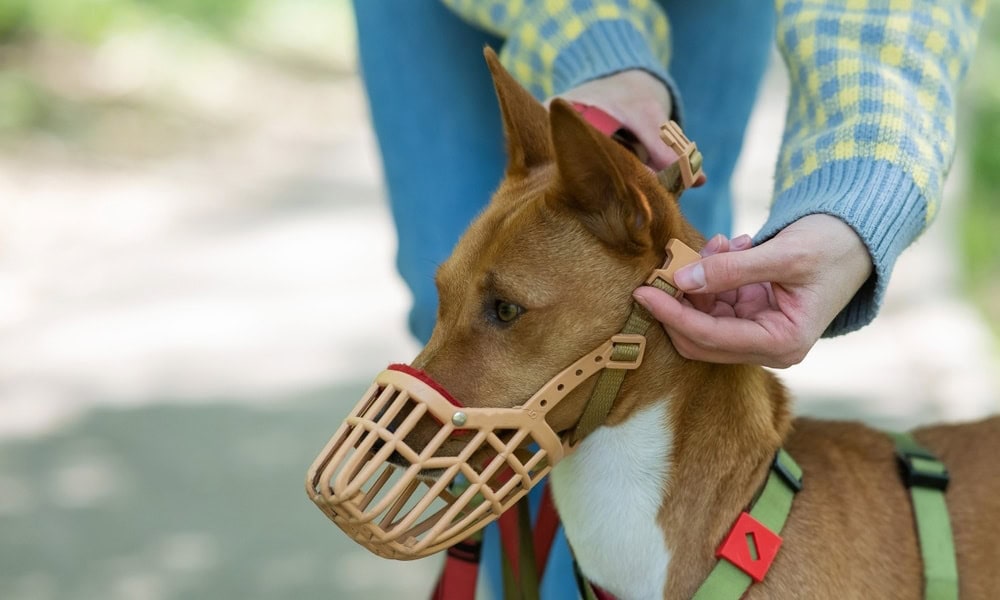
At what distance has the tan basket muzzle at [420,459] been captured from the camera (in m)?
2.19

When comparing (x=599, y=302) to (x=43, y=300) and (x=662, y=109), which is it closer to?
(x=662, y=109)

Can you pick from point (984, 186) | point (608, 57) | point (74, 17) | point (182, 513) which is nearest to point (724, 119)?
point (608, 57)

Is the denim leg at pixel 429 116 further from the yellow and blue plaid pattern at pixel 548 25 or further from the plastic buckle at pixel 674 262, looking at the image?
the plastic buckle at pixel 674 262

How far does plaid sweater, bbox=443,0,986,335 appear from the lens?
236cm

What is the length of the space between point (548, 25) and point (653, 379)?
0.93 meters

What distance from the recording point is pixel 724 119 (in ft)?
10.8

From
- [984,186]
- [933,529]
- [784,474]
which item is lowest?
[984,186]

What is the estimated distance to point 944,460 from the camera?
2764mm

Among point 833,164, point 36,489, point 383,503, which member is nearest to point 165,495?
point 36,489

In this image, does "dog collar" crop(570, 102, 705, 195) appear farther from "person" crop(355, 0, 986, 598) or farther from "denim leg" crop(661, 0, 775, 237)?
"denim leg" crop(661, 0, 775, 237)

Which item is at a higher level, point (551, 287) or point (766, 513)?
point (551, 287)

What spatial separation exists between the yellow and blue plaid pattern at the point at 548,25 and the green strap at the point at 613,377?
0.65 meters

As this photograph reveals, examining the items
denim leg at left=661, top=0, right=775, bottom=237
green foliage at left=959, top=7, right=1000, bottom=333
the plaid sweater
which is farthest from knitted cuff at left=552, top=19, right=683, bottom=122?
green foliage at left=959, top=7, right=1000, bottom=333

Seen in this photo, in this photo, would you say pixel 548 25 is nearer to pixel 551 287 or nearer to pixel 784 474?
pixel 551 287
